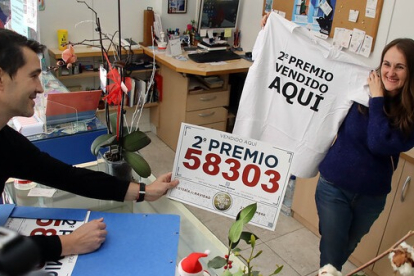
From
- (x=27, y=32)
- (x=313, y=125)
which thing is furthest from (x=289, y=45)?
(x=27, y=32)

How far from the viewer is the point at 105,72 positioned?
4.74 feet

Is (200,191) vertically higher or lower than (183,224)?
higher

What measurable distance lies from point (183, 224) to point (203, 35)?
2816mm

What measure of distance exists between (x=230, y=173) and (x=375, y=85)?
33.0 inches

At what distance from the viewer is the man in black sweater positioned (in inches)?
46.5

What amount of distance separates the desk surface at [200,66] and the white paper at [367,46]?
927 mm

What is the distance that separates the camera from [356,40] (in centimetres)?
281

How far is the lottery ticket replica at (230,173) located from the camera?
1098 mm

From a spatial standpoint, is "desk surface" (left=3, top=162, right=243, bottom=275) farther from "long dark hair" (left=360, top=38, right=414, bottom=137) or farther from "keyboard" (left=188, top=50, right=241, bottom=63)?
"keyboard" (left=188, top=50, right=241, bottom=63)

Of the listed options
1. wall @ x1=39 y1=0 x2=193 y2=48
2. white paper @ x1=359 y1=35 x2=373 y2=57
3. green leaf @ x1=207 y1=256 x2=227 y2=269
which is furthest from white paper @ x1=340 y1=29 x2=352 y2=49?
green leaf @ x1=207 y1=256 x2=227 y2=269

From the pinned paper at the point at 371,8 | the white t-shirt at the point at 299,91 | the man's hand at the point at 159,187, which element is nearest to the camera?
the man's hand at the point at 159,187

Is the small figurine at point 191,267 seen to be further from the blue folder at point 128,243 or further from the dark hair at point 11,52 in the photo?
the dark hair at point 11,52

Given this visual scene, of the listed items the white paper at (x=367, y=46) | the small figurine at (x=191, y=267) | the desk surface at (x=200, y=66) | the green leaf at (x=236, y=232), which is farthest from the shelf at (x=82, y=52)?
the green leaf at (x=236, y=232)

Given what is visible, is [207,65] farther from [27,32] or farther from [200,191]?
[200,191]
